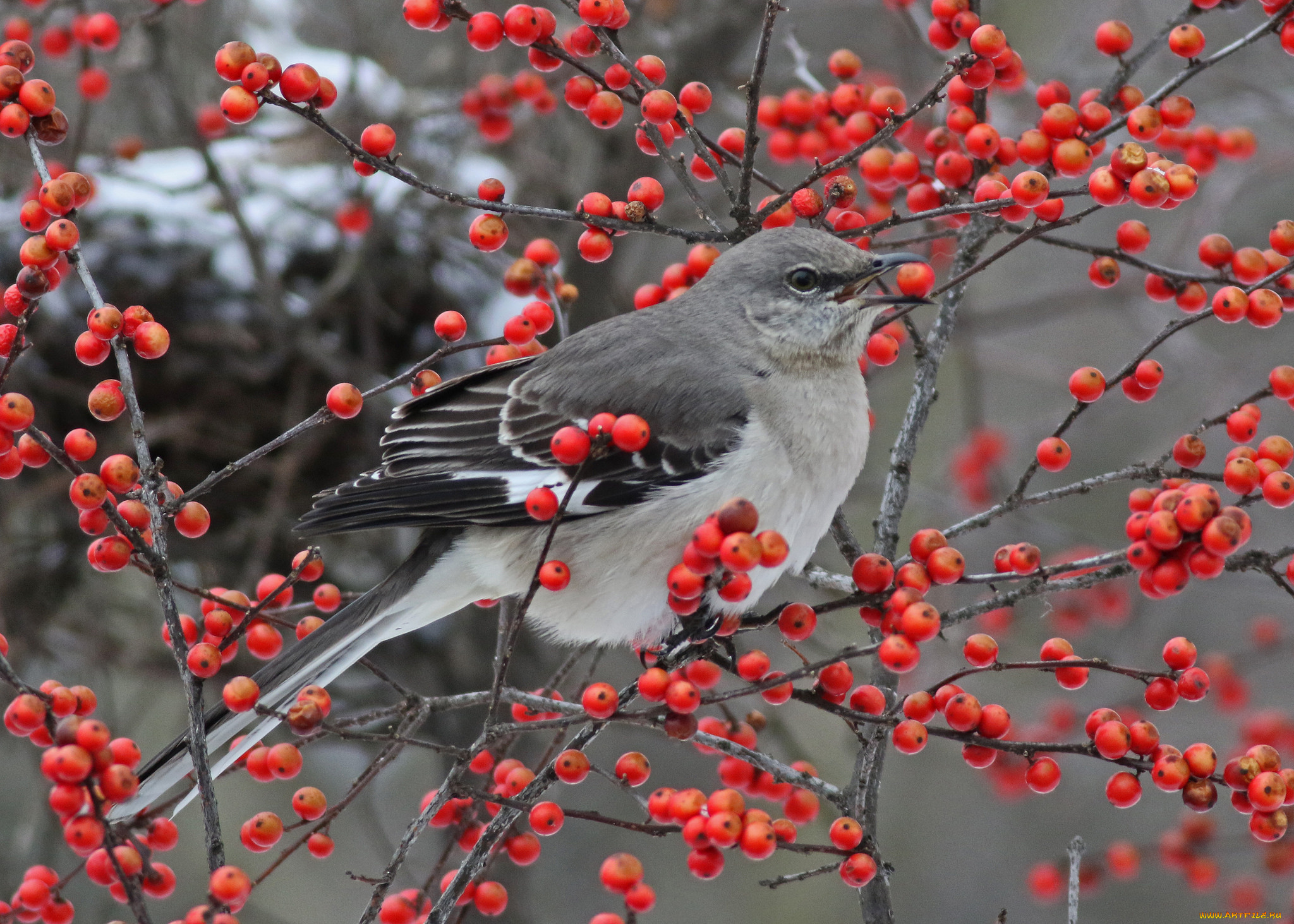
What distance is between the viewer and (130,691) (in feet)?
19.7

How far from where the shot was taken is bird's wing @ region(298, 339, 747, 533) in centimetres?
239

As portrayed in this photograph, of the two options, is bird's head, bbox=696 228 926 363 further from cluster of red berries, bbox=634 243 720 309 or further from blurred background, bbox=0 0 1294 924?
blurred background, bbox=0 0 1294 924

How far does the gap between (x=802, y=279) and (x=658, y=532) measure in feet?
2.21

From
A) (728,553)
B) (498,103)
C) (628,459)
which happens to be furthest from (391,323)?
(728,553)

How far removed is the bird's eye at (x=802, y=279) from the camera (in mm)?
2613

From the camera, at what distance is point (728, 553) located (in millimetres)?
1650

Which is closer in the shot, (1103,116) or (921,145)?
(1103,116)

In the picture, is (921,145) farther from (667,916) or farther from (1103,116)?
(667,916)

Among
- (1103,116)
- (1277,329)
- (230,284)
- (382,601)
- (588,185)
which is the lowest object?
(382,601)

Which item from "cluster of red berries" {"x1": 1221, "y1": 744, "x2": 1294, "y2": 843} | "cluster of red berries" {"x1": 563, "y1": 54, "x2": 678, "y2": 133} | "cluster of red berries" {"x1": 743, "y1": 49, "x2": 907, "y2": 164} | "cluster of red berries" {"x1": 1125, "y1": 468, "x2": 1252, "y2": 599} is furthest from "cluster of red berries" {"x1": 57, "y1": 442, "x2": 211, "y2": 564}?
"cluster of red berries" {"x1": 1221, "y1": 744, "x2": 1294, "y2": 843}

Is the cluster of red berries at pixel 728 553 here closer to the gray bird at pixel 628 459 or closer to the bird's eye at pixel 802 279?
the gray bird at pixel 628 459

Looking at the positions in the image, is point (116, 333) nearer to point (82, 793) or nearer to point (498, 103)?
point (82, 793)

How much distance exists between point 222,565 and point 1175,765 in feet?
9.83

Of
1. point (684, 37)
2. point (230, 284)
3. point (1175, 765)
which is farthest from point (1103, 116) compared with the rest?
point (230, 284)
